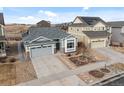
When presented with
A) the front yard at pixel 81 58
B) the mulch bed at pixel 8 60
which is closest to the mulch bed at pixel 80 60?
the front yard at pixel 81 58

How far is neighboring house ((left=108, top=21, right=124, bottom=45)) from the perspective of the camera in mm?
18952

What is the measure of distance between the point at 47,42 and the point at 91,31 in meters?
6.76

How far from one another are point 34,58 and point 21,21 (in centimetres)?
409

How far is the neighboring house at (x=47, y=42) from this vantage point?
1491 centimetres

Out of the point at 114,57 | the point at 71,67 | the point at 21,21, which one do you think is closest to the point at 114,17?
the point at 114,57

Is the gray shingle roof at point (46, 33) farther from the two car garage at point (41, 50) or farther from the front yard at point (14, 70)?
the front yard at point (14, 70)

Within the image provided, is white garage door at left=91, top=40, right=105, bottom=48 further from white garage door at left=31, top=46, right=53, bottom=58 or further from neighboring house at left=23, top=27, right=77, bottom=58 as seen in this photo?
white garage door at left=31, top=46, right=53, bottom=58

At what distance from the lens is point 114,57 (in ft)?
49.8

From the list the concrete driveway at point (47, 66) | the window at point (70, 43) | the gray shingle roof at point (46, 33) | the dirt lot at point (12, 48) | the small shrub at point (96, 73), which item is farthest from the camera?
the window at point (70, 43)

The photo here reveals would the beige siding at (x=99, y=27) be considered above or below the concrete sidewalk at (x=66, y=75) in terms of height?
above

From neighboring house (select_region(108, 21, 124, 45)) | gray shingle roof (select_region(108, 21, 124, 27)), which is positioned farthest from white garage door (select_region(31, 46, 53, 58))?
gray shingle roof (select_region(108, 21, 124, 27))

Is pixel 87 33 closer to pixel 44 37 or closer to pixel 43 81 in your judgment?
pixel 44 37

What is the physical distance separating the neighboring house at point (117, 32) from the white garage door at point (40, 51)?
9333 millimetres

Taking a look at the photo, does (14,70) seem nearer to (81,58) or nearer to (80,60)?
(80,60)
